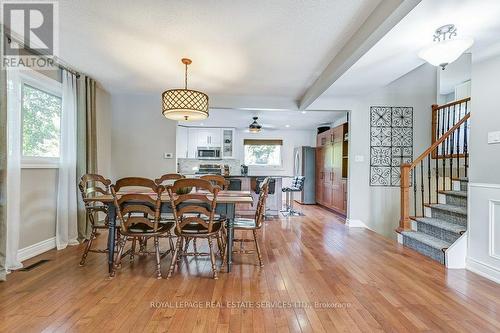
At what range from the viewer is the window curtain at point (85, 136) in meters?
3.55

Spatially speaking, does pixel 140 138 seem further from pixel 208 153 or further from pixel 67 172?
pixel 208 153

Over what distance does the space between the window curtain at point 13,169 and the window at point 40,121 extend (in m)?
0.26

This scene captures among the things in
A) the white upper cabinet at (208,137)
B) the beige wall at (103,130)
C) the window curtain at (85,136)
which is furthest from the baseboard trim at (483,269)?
the white upper cabinet at (208,137)

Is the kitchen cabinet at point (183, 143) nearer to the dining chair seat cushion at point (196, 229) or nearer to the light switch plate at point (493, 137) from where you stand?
the dining chair seat cushion at point (196, 229)

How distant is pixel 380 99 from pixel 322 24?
291 cm

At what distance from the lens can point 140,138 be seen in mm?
4750

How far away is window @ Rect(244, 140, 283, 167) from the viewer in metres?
8.54

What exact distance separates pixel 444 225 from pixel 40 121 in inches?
203

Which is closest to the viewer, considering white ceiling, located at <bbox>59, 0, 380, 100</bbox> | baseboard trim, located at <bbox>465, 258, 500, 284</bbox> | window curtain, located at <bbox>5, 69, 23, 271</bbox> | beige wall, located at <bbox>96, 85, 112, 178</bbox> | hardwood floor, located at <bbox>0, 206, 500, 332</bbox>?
hardwood floor, located at <bbox>0, 206, 500, 332</bbox>

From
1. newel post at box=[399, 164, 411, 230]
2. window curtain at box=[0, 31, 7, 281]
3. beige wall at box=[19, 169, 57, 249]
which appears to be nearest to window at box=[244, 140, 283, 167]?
newel post at box=[399, 164, 411, 230]

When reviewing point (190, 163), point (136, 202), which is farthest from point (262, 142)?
point (136, 202)

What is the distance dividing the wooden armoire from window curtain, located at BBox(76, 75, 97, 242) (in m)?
4.79

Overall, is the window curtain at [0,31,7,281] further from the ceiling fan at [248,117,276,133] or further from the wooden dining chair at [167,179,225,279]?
the ceiling fan at [248,117,276,133]

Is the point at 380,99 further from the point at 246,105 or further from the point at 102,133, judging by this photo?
the point at 102,133
